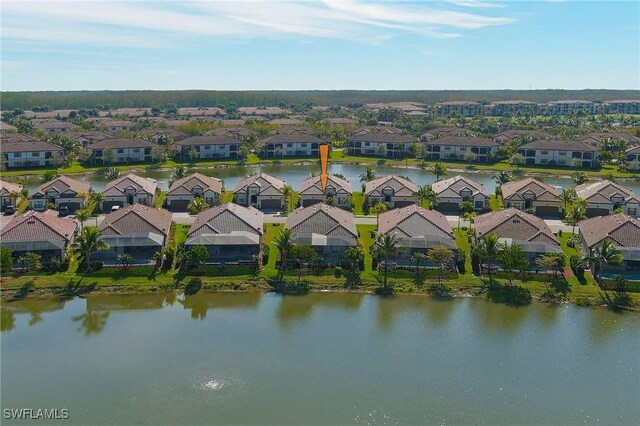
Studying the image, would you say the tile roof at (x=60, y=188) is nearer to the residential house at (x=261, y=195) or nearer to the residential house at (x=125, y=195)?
the residential house at (x=125, y=195)

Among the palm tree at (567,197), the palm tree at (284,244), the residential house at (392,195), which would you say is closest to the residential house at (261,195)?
the residential house at (392,195)

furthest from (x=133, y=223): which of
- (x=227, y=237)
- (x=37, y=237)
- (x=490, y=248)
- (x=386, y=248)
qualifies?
(x=490, y=248)

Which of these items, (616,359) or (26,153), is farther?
(26,153)

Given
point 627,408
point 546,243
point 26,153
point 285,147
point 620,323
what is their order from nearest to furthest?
point 627,408
point 620,323
point 546,243
point 26,153
point 285,147

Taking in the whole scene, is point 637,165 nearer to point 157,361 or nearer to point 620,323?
point 620,323

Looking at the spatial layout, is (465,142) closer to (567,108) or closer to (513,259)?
(513,259)

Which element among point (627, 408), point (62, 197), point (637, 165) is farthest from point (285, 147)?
point (627, 408)

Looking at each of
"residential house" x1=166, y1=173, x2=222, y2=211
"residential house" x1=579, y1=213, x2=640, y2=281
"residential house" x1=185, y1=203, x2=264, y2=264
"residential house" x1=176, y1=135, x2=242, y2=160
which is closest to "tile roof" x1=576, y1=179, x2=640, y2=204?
"residential house" x1=579, y1=213, x2=640, y2=281
